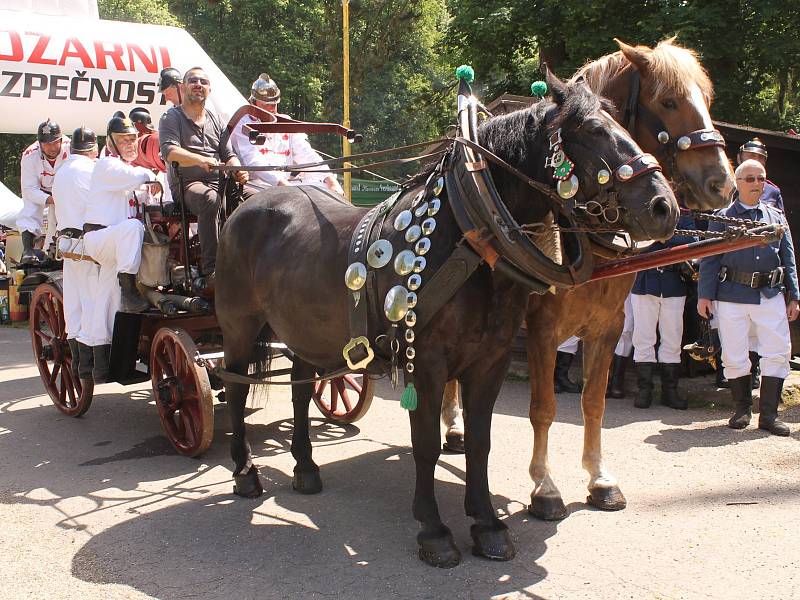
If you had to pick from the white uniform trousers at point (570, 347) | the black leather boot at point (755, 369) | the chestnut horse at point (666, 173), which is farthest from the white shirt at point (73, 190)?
the black leather boot at point (755, 369)

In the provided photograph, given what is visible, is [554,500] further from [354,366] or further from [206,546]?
[206,546]

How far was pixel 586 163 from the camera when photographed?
314 cm

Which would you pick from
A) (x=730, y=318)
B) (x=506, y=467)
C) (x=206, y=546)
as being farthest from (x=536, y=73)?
(x=206, y=546)

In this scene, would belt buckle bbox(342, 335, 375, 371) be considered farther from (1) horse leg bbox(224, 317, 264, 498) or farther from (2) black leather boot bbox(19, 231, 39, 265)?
(2) black leather boot bbox(19, 231, 39, 265)

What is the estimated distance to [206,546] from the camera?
3814 millimetres

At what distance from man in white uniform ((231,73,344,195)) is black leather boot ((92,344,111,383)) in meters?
1.68

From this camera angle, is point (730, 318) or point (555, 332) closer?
point (555, 332)

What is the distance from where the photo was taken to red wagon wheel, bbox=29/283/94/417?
6.35m

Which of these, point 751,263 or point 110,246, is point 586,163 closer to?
point 751,263

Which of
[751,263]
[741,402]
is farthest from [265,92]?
[741,402]

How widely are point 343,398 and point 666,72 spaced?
136 inches

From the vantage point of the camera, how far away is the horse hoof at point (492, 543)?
140 inches

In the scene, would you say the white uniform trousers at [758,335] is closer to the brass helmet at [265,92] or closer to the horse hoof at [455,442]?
the horse hoof at [455,442]

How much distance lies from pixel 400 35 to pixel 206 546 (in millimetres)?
27293
